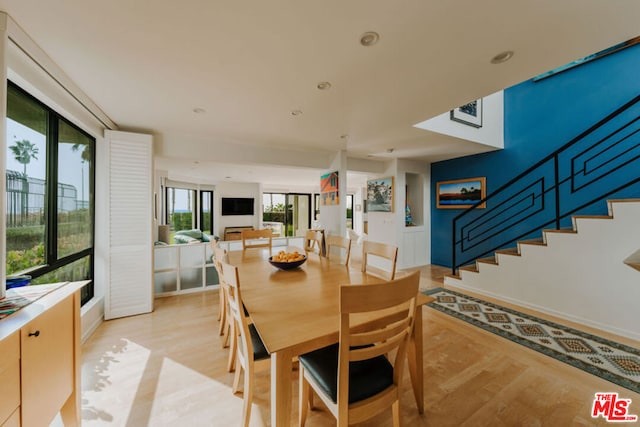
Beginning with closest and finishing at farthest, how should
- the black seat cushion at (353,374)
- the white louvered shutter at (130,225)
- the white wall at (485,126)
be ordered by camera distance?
the black seat cushion at (353,374)
the white louvered shutter at (130,225)
the white wall at (485,126)

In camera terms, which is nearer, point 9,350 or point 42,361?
point 9,350

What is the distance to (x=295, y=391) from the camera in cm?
167

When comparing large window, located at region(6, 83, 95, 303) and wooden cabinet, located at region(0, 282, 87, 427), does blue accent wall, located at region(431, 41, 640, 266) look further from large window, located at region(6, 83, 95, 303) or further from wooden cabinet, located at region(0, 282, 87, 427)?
large window, located at region(6, 83, 95, 303)

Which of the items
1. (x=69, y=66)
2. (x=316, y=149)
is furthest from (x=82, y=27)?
(x=316, y=149)

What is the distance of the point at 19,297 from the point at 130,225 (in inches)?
72.3

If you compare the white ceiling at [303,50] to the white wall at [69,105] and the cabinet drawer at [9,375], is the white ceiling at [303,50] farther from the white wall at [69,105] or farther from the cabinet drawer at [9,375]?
the cabinet drawer at [9,375]

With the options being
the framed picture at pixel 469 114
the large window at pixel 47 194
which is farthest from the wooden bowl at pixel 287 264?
the framed picture at pixel 469 114

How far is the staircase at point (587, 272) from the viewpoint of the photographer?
2318mm

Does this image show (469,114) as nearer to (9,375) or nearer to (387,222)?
(387,222)

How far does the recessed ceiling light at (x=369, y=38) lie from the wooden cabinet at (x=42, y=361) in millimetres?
2119

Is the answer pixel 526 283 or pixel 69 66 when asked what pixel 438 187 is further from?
pixel 69 66

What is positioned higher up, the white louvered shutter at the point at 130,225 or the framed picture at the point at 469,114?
the framed picture at the point at 469,114

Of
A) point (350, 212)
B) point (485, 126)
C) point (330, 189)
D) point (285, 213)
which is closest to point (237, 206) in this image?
point (285, 213)

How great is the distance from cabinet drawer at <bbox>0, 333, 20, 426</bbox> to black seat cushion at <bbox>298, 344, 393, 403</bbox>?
112 cm
